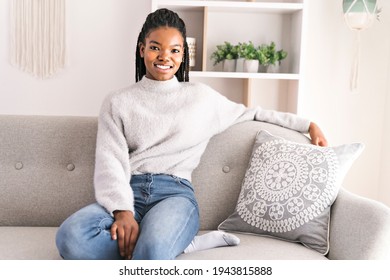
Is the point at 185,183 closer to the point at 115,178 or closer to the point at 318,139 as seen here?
the point at 115,178

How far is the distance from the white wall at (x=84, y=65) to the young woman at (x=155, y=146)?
948 millimetres

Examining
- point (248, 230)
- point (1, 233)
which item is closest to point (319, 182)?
point (248, 230)

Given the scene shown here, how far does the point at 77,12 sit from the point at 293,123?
1332 mm

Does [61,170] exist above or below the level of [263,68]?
below

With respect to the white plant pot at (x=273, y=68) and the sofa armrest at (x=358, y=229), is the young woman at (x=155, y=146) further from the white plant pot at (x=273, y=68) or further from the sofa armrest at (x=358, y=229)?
the white plant pot at (x=273, y=68)

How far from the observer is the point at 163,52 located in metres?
1.73

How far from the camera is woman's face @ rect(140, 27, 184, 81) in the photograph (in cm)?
173

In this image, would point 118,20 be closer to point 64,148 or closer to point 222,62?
point 222,62

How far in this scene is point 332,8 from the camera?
284 centimetres

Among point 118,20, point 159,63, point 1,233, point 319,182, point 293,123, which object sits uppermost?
point 118,20

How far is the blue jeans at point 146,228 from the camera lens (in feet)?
4.70

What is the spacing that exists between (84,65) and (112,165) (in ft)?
4.14

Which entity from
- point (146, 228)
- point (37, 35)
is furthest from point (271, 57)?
point (146, 228)

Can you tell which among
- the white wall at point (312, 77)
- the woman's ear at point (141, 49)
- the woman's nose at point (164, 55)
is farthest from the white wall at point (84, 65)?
the woman's nose at point (164, 55)
